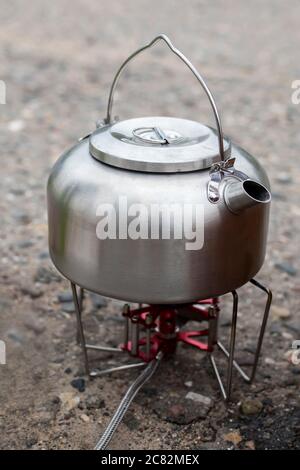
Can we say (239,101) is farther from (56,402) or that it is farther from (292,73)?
(56,402)

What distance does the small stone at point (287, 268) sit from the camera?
9.71 feet

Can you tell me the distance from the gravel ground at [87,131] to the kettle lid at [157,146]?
878mm

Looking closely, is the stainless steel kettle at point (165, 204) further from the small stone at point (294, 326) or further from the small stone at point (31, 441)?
the small stone at point (294, 326)

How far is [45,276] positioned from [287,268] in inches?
45.0

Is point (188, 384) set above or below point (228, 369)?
below

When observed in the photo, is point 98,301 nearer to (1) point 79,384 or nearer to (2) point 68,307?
(2) point 68,307

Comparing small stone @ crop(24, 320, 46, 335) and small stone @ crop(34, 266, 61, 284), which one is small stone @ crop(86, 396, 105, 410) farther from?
small stone @ crop(34, 266, 61, 284)

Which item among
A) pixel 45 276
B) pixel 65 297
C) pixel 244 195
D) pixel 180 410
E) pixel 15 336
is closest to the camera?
pixel 244 195

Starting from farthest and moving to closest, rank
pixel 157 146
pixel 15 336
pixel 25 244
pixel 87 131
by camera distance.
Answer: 1. pixel 87 131
2. pixel 25 244
3. pixel 15 336
4. pixel 157 146

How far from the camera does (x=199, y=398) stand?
216cm

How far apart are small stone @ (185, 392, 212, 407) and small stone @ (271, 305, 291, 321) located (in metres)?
0.61

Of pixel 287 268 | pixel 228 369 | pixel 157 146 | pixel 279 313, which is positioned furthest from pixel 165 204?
pixel 287 268

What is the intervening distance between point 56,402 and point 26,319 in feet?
1.68

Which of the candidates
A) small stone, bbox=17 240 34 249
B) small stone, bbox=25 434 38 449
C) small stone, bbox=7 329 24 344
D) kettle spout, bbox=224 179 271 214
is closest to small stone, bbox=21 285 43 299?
small stone, bbox=7 329 24 344
